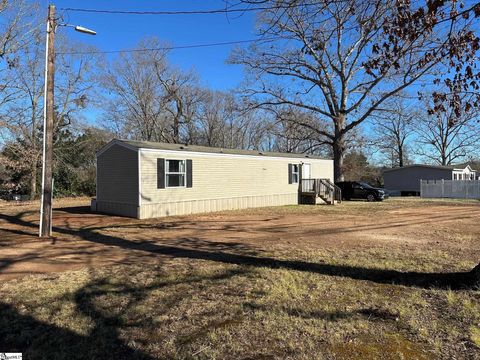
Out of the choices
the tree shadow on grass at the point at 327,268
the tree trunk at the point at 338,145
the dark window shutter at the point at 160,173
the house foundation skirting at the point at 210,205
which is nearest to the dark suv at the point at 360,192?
the tree trunk at the point at 338,145

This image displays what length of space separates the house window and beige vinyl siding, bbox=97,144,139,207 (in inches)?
55.5

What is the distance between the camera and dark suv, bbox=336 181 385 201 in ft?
92.9

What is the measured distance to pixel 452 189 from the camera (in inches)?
1356

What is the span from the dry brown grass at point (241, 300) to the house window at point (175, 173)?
7.06 m

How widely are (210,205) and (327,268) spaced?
1233cm

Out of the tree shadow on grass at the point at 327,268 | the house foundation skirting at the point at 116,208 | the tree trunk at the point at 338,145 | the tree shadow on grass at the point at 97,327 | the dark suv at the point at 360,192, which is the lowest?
the tree shadow on grass at the point at 97,327

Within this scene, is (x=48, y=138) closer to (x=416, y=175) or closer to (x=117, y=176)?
(x=117, y=176)

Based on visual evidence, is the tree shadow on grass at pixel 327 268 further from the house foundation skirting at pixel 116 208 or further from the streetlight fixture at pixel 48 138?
the house foundation skirting at pixel 116 208

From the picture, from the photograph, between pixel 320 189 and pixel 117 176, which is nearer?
pixel 117 176

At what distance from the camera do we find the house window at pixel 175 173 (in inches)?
671

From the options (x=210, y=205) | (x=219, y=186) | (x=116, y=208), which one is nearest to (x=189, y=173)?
(x=210, y=205)

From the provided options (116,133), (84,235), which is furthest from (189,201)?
(116,133)

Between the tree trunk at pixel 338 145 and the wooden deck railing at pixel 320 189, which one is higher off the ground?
the tree trunk at pixel 338 145

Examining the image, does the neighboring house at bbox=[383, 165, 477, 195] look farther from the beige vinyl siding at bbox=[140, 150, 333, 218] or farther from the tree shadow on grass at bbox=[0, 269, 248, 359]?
the tree shadow on grass at bbox=[0, 269, 248, 359]
